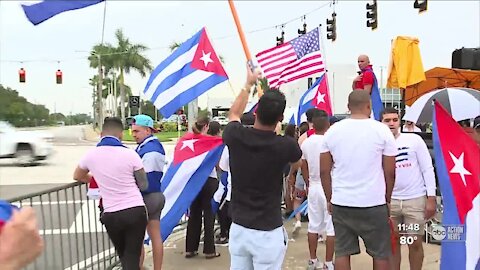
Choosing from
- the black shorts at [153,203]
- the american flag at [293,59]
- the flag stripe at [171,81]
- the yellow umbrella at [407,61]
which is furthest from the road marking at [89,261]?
the american flag at [293,59]

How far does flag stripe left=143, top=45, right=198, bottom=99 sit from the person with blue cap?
125 centimetres

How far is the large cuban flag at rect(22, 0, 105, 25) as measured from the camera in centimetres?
387

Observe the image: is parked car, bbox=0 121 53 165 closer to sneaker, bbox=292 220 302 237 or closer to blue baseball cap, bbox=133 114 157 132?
sneaker, bbox=292 220 302 237

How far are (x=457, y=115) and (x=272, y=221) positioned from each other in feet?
9.44

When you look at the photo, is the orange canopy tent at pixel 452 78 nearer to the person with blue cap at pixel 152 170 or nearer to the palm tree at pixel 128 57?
the person with blue cap at pixel 152 170

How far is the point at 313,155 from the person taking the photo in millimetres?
5801

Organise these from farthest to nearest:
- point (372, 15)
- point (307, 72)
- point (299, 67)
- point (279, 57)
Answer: point (372, 15) → point (279, 57) → point (299, 67) → point (307, 72)

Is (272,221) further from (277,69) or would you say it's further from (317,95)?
(277,69)

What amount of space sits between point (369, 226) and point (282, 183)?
0.98 m

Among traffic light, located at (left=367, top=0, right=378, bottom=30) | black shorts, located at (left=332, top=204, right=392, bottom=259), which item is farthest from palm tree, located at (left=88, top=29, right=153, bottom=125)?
black shorts, located at (left=332, top=204, right=392, bottom=259)

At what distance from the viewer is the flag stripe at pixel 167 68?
21.8 feet

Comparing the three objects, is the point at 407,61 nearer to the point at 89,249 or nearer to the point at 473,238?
the point at 473,238

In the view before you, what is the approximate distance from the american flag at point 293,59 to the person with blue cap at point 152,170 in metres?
5.44

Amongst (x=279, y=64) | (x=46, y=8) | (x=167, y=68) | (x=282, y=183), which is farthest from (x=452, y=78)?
(x=46, y=8)
